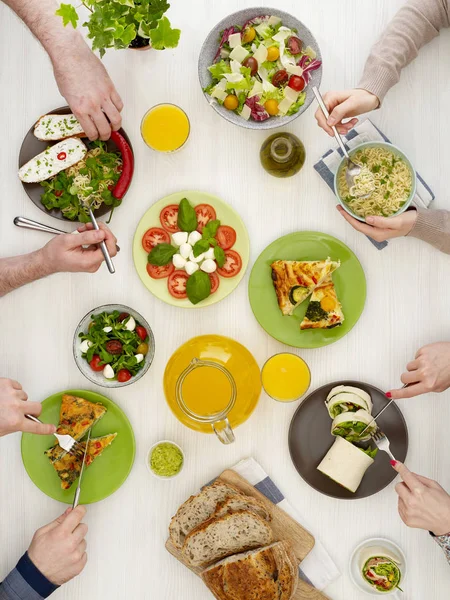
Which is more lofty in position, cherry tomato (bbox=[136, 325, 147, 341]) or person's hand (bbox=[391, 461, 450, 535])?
cherry tomato (bbox=[136, 325, 147, 341])

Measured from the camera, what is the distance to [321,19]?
2678 mm

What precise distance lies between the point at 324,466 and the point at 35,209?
1.79 meters

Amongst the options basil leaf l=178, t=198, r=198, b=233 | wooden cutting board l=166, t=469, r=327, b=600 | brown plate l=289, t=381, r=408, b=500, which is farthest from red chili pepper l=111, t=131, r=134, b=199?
wooden cutting board l=166, t=469, r=327, b=600

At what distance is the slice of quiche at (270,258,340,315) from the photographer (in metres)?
2.56

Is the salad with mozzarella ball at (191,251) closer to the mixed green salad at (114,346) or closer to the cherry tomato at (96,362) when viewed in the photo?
the mixed green salad at (114,346)

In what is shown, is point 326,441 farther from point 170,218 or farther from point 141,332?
point 170,218

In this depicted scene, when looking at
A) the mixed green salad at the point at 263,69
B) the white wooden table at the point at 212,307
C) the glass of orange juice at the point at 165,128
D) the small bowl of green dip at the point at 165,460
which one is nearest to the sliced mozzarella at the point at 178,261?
the white wooden table at the point at 212,307

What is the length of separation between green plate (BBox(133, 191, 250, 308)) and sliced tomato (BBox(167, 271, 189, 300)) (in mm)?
23

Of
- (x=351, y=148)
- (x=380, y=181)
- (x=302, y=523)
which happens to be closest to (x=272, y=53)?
(x=351, y=148)

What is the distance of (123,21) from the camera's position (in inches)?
88.1

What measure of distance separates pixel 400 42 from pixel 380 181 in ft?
2.01

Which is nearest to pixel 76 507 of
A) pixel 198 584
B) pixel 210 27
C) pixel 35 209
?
pixel 198 584

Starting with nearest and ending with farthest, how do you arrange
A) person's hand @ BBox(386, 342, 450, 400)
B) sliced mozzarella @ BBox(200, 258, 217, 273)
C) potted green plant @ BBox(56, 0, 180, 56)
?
potted green plant @ BBox(56, 0, 180, 56)
person's hand @ BBox(386, 342, 450, 400)
sliced mozzarella @ BBox(200, 258, 217, 273)

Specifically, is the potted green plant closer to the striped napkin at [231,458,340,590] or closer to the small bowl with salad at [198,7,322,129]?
the small bowl with salad at [198,7,322,129]
